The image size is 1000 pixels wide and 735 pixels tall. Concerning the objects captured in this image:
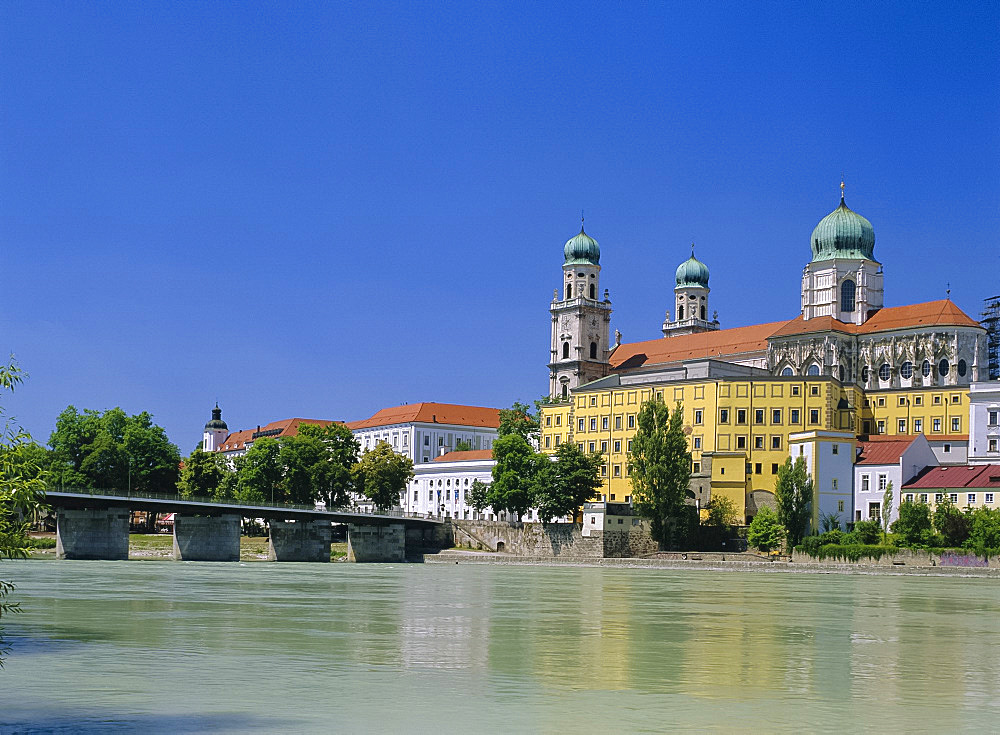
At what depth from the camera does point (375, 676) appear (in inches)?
1009

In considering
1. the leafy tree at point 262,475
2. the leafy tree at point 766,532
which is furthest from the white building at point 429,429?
the leafy tree at point 766,532

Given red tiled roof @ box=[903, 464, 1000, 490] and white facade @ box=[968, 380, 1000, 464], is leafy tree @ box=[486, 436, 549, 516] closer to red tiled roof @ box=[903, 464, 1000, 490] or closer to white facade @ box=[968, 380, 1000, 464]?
red tiled roof @ box=[903, 464, 1000, 490]

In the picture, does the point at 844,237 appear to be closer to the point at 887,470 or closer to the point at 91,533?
the point at 887,470

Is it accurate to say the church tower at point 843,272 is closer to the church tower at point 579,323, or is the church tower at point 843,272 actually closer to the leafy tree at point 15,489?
the church tower at point 579,323

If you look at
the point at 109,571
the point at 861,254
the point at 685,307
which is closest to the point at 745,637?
the point at 109,571

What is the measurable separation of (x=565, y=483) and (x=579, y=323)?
5175 cm

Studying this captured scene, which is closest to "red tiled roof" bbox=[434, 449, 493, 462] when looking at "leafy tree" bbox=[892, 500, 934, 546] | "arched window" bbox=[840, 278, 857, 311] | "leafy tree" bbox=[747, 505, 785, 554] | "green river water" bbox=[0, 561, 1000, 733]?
"arched window" bbox=[840, 278, 857, 311]

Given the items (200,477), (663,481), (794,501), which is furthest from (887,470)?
(200,477)

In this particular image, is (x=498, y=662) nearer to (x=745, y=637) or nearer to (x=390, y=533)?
(x=745, y=637)

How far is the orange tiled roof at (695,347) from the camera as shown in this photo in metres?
137

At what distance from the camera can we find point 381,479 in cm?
12250

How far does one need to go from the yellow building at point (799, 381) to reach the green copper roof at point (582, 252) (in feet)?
48.3

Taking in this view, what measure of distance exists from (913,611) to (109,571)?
138ft

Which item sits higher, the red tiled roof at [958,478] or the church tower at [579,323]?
the church tower at [579,323]
